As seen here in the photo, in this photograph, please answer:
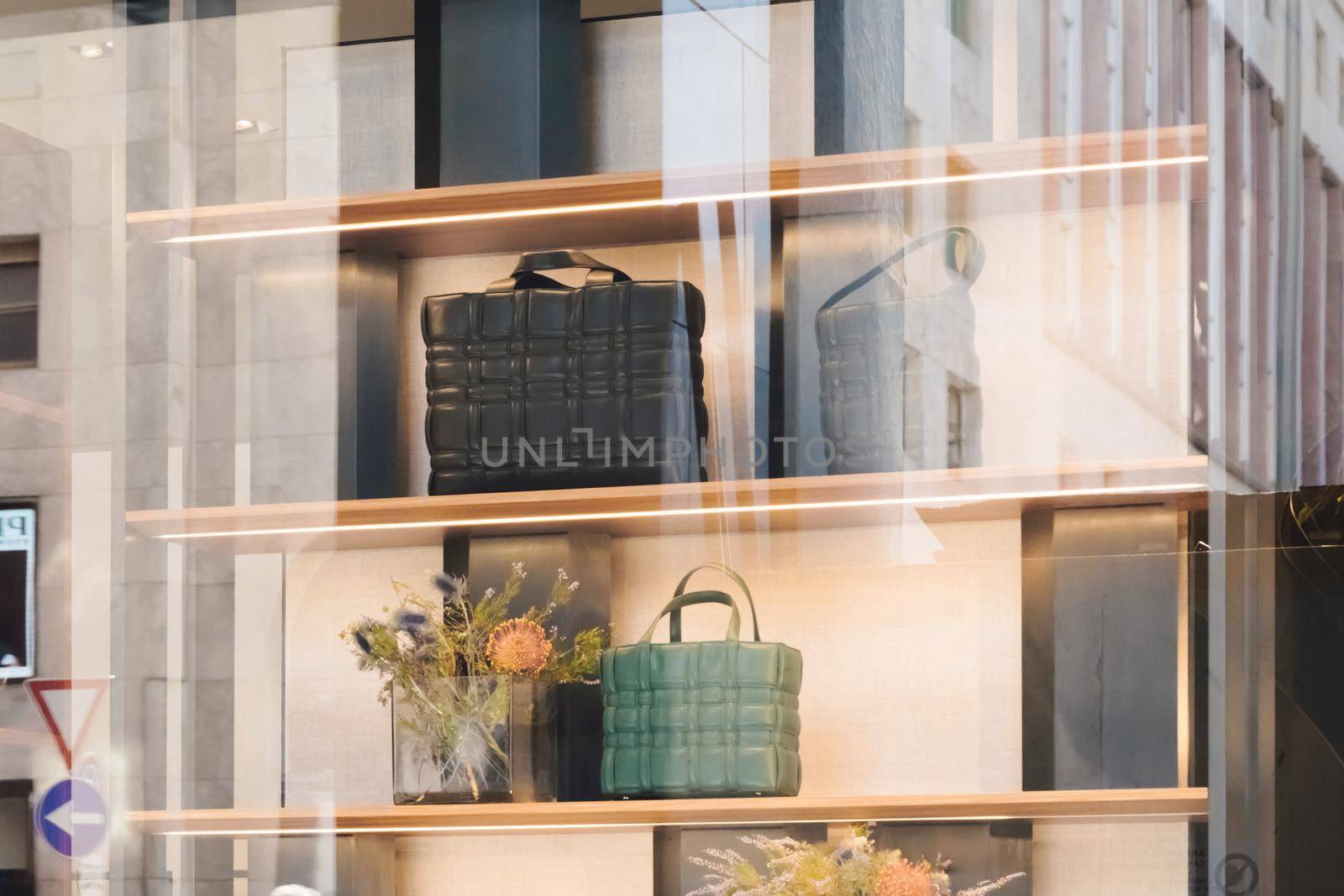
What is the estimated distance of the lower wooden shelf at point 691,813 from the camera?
5.04ft

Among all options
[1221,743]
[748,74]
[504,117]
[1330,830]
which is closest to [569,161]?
[504,117]

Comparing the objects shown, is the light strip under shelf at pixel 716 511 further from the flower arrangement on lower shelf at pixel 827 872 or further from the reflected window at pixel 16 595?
the flower arrangement on lower shelf at pixel 827 872

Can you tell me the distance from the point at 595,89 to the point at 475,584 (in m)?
0.57

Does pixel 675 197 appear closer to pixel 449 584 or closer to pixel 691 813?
pixel 449 584

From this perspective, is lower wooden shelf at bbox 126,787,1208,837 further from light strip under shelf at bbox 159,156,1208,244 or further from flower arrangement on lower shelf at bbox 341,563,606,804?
light strip under shelf at bbox 159,156,1208,244

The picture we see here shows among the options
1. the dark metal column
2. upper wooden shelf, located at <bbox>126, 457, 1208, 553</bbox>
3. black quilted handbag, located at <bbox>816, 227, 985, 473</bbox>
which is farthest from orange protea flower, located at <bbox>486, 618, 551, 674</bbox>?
the dark metal column

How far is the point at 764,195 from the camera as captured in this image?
5.44 ft

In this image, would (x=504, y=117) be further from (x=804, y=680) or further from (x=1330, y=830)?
(x=1330, y=830)

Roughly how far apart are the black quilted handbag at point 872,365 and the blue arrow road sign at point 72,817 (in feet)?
3.07

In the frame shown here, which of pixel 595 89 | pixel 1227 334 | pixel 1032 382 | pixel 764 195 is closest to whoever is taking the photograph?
pixel 1227 334

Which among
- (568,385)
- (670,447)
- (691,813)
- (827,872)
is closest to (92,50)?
(568,385)

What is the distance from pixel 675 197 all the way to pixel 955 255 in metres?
0.32

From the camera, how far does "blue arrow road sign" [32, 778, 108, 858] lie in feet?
5.97

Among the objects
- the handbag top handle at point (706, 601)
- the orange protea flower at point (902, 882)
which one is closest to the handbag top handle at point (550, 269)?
the handbag top handle at point (706, 601)
